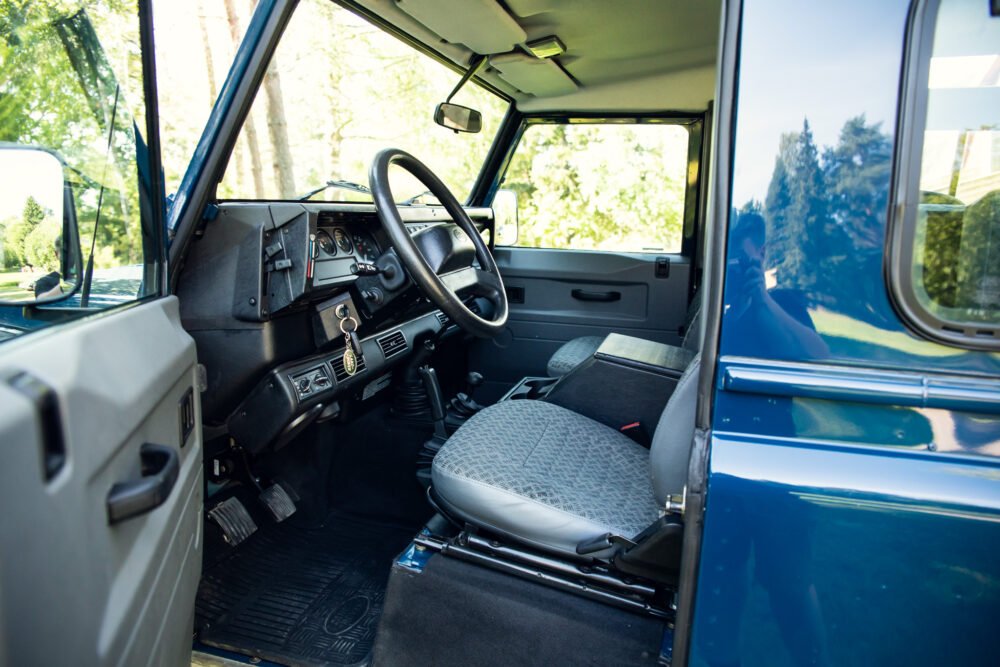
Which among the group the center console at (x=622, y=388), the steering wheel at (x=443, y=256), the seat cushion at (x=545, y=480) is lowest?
the seat cushion at (x=545, y=480)

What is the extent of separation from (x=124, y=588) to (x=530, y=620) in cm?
83

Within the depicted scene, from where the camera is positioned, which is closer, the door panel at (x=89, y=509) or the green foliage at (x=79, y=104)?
the door panel at (x=89, y=509)

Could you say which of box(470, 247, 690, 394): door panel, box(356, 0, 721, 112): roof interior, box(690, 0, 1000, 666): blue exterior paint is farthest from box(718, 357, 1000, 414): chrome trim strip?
box(470, 247, 690, 394): door panel

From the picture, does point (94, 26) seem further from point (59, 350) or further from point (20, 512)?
point (20, 512)

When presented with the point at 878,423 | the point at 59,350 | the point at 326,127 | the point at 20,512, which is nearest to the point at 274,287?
the point at 59,350

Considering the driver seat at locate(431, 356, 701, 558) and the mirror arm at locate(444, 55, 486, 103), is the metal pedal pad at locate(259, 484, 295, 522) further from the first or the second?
the mirror arm at locate(444, 55, 486, 103)

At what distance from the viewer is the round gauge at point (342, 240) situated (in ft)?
6.26

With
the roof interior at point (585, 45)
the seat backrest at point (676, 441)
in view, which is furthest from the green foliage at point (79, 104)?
the roof interior at point (585, 45)

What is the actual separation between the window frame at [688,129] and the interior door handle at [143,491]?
9.03 feet

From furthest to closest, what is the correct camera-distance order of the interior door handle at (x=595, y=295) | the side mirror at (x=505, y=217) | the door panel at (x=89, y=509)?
the side mirror at (x=505, y=217), the interior door handle at (x=595, y=295), the door panel at (x=89, y=509)

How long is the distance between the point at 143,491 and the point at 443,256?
1.38 metres

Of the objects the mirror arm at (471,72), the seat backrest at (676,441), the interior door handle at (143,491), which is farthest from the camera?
the mirror arm at (471,72)

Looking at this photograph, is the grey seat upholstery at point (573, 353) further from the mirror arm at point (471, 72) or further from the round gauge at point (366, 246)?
the mirror arm at point (471, 72)

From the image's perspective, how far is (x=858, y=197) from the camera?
86cm
